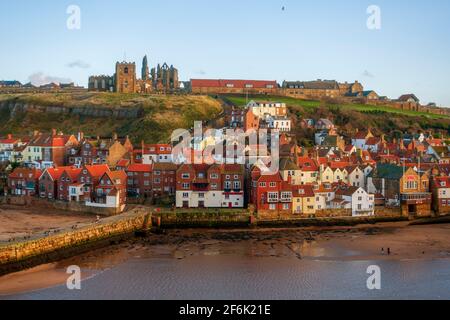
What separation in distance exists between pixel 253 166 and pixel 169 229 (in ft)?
25.4

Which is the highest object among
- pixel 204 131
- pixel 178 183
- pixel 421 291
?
pixel 204 131

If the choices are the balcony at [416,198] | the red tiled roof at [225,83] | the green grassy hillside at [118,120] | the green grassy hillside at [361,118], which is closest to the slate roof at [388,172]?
the balcony at [416,198]

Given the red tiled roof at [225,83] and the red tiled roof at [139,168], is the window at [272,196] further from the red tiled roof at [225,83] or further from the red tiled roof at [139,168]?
the red tiled roof at [225,83]

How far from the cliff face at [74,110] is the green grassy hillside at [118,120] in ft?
1.06

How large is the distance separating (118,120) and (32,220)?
37.4 metres

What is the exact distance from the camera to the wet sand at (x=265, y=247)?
2941 cm

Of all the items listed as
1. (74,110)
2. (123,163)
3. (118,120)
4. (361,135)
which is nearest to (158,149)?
(123,163)

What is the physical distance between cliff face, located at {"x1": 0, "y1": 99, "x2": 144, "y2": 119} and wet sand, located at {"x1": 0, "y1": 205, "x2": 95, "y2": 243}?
32.2 meters

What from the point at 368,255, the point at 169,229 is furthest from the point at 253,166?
the point at 368,255

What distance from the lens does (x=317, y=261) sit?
30984 millimetres

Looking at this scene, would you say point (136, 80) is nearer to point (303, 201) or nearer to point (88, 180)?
point (88, 180)

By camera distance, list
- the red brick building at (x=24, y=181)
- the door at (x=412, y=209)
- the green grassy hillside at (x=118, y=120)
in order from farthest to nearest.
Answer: the green grassy hillside at (x=118, y=120) < the red brick building at (x=24, y=181) < the door at (x=412, y=209)

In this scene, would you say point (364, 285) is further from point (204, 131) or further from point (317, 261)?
point (204, 131)

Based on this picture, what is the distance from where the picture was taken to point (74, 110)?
81312mm
